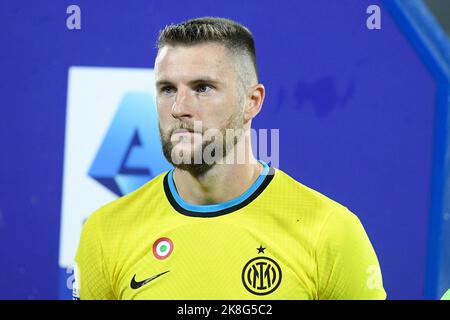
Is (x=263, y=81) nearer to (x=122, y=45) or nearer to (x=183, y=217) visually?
(x=122, y=45)

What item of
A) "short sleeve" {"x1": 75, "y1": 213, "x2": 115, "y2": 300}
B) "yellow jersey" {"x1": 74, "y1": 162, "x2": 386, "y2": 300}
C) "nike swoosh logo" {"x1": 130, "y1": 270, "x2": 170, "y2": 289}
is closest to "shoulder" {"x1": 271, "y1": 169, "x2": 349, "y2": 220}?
"yellow jersey" {"x1": 74, "y1": 162, "x2": 386, "y2": 300}

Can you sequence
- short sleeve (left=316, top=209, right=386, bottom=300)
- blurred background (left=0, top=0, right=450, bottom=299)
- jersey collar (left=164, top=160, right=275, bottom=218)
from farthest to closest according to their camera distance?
blurred background (left=0, top=0, right=450, bottom=299), jersey collar (left=164, top=160, right=275, bottom=218), short sleeve (left=316, top=209, right=386, bottom=300)

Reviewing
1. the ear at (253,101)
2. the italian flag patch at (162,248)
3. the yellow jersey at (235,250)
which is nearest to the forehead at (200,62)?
the ear at (253,101)

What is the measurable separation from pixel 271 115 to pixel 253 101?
16.5 inches

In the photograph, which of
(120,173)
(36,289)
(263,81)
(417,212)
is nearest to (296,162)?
(263,81)

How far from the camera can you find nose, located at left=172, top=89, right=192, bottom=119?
68.9 inches

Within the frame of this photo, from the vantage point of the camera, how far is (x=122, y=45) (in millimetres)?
2334

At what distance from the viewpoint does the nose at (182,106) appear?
1.75m

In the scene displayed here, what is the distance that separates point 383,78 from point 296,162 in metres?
0.42

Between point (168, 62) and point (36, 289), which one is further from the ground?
point (168, 62)

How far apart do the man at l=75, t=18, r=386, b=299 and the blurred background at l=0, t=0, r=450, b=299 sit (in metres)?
0.46

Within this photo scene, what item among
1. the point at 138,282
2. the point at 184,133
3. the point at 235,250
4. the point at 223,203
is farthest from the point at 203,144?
the point at 138,282

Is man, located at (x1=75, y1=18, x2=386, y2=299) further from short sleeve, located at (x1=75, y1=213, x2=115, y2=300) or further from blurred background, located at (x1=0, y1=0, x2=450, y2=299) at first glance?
blurred background, located at (x1=0, y1=0, x2=450, y2=299)

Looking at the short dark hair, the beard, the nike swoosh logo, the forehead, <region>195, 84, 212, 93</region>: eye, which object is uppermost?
the short dark hair
